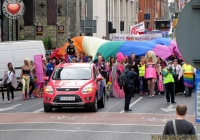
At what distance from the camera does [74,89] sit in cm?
2216

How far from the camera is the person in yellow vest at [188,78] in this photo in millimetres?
29422

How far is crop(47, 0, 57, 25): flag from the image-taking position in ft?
230

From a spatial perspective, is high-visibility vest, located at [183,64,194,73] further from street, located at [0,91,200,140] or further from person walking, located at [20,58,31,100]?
person walking, located at [20,58,31,100]

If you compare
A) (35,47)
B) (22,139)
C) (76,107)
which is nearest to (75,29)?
(35,47)

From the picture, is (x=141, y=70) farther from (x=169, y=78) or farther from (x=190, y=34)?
(x=190, y=34)

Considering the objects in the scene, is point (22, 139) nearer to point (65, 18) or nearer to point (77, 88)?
point (77, 88)

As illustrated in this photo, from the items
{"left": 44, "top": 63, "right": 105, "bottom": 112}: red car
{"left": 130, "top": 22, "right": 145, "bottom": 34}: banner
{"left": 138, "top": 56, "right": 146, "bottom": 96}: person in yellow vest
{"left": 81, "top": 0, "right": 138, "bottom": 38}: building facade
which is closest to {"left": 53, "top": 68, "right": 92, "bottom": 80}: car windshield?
{"left": 44, "top": 63, "right": 105, "bottom": 112}: red car

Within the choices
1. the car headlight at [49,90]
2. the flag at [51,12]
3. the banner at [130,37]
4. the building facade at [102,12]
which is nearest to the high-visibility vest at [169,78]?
the car headlight at [49,90]

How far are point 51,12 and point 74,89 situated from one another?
49480 millimetres

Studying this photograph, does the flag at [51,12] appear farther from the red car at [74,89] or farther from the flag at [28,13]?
the red car at [74,89]

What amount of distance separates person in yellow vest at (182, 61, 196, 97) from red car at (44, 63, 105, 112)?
6928mm

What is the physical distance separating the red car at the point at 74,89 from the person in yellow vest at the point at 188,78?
6928 millimetres

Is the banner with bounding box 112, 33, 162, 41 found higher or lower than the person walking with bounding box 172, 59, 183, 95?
higher

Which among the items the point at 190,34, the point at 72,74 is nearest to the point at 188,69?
the point at 72,74
